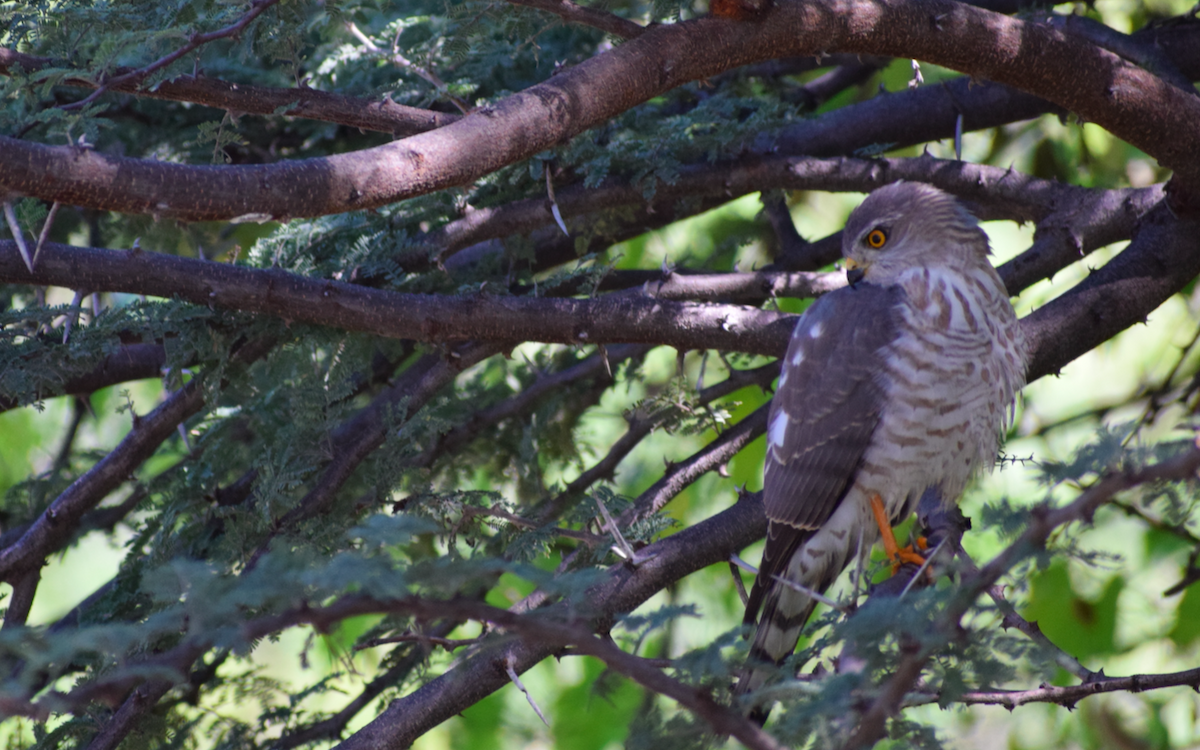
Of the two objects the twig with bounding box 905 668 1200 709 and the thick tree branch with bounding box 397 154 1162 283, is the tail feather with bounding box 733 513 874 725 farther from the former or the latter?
the thick tree branch with bounding box 397 154 1162 283

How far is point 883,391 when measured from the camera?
336cm

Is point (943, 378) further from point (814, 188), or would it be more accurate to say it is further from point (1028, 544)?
point (1028, 544)

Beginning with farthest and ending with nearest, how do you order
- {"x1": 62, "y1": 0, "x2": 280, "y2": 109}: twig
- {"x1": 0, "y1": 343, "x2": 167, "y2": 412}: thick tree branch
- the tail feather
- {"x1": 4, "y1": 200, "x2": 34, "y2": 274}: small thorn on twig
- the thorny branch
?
1. {"x1": 0, "y1": 343, "x2": 167, "y2": 412}: thick tree branch
2. the tail feather
3. {"x1": 62, "y1": 0, "x2": 280, "y2": 109}: twig
4. {"x1": 4, "y1": 200, "x2": 34, "y2": 274}: small thorn on twig
5. the thorny branch

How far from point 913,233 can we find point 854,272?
24 centimetres

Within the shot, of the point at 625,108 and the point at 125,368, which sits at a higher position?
the point at 125,368

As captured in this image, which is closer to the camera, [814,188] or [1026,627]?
[1026,627]

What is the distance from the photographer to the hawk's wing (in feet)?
11.0

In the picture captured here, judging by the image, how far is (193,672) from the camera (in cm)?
380

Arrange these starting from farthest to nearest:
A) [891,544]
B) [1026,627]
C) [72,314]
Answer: [891,544] → [72,314] → [1026,627]

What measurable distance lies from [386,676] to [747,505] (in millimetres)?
1725

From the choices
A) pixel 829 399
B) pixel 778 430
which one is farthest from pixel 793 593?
pixel 829 399

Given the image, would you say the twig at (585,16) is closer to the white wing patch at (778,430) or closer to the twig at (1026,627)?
the white wing patch at (778,430)

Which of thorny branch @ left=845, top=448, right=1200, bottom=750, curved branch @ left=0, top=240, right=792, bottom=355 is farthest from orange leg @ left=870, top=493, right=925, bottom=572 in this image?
thorny branch @ left=845, top=448, right=1200, bottom=750

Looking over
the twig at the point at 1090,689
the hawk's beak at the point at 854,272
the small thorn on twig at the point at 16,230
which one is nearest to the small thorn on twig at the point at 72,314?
the small thorn on twig at the point at 16,230
